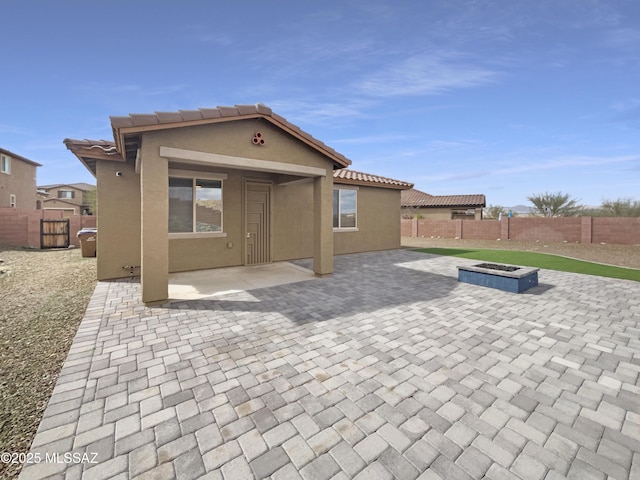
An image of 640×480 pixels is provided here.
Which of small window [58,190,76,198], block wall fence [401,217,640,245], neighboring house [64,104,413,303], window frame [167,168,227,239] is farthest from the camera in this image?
small window [58,190,76,198]

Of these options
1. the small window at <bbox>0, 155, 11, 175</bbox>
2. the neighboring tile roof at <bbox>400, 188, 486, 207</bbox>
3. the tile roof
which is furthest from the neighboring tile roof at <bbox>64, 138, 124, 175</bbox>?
the small window at <bbox>0, 155, 11, 175</bbox>

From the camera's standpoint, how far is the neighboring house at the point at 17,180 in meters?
24.3

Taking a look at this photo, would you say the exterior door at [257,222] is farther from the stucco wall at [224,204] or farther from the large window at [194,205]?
the large window at [194,205]

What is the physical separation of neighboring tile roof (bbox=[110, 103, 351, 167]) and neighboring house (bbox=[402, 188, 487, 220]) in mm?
26045

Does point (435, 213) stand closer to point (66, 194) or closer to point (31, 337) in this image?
point (31, 337)

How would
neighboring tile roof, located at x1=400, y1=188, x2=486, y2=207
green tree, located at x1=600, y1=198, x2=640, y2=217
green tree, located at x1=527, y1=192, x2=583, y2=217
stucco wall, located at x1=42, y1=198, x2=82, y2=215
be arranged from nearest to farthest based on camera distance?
green tree, located at x1=600, y1=198, x2=640, y2=217
green tree, located at x1=527, y1=192, x2=583, y2=217
neighboring tile roof, located at x1=400, y1=188, x2=486, y2=207
stucco wall, located at x1=42, y1=198, x2=82, y2=215

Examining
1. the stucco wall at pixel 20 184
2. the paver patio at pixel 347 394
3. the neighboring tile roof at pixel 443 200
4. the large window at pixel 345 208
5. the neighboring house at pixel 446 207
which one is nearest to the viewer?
the paver patio at pixel 347 394

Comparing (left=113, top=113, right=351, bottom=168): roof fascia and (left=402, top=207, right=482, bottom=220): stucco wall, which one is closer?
(left=113, top=113, right=351, bottom=168): roof fascia

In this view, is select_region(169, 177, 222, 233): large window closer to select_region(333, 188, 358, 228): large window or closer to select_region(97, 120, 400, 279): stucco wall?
select_region(97, 120, 400, 279): stucco wall

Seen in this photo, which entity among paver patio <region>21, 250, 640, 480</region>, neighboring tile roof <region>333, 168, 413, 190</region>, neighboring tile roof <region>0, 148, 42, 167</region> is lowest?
paver patio <region>21, 250, 640, 480</region>

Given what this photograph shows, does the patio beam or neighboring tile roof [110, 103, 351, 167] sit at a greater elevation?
neighboring tile roof [110, 103, 351, 167]

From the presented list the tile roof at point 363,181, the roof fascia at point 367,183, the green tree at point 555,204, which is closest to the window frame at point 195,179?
the tile roof at point 363,181

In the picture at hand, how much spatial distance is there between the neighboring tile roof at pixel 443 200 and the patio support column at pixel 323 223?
2237cm

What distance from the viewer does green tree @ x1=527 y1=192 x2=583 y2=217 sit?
85.9 ft
